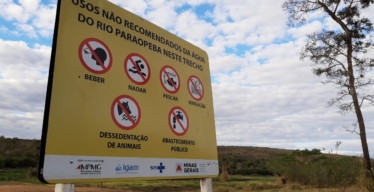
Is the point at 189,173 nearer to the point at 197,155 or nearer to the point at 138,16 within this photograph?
the point at 197,155

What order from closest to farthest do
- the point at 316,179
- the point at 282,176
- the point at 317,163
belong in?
the point at 316,179
the point at 317,163
the point at 282,176

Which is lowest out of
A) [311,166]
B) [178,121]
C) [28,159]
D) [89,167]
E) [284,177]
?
[89,167]

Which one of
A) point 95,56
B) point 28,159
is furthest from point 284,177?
point 28,159

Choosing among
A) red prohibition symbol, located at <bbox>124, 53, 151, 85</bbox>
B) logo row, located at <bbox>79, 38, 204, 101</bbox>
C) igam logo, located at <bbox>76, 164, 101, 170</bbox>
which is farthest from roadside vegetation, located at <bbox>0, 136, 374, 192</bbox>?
igam logo, located at <bbox>76, 164, 101, 170</bbox>

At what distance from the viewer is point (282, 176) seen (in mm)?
18516

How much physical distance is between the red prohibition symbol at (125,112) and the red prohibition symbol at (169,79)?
446 millimetres

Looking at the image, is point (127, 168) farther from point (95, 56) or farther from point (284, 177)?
point (284, 177)

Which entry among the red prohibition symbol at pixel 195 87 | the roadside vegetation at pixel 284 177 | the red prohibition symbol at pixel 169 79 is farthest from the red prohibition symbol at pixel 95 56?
the roadside vegetation at pixel 284 177

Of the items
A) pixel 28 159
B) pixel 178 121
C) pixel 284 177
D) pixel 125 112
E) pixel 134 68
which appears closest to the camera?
pixel 125 112

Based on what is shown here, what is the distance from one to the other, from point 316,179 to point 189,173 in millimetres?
12976

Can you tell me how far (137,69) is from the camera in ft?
8.98

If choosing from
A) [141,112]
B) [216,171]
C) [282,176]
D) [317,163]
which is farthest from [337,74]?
[141,112]

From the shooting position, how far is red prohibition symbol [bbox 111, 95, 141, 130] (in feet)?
8.00

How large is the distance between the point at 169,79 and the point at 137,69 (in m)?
0.42
